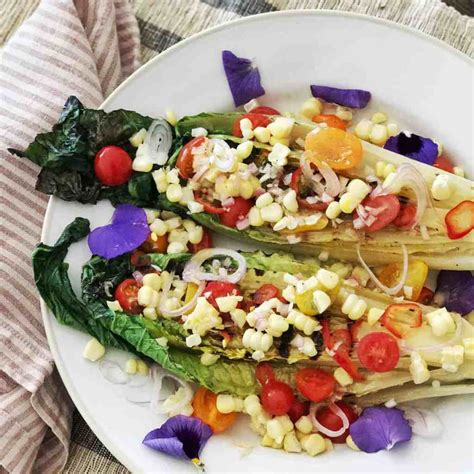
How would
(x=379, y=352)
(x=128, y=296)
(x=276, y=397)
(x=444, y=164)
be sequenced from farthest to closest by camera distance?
(x=444, y=164) → (x=128, y=296) → (x=276, y=397) → (x=379, y=352)

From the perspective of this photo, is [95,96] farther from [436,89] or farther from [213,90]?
[436,89]

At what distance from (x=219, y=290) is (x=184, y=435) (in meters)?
0.52

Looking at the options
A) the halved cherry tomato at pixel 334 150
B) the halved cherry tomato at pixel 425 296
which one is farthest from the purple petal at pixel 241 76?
the halved cherry tomato at pixel 425 296

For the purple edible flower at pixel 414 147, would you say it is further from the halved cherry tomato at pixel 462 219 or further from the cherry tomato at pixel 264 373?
the cherry tomato at pixel 264 373

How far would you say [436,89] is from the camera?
10.1 ft

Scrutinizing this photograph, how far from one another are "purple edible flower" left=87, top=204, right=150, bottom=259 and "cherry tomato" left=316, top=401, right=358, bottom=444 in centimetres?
89

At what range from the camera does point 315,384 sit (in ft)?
9.46

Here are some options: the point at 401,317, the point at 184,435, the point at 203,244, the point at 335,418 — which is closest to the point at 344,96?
the point at 203,244

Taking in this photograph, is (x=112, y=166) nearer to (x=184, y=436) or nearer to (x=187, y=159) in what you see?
(x=187, y=159)

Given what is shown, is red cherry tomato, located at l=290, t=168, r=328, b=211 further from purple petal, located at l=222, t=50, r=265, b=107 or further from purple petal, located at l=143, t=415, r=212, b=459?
purple petal, located at l=143, t=415, r=212, b=459

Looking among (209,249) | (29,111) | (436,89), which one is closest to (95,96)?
(29,111)

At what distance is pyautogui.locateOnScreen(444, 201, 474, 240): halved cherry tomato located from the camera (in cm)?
288

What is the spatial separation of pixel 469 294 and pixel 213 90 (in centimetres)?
122

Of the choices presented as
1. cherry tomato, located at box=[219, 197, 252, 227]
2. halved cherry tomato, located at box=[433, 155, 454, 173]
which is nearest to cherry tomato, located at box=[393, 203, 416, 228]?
halved cherry tomato, located at box=[433, 155, 454, 173]
